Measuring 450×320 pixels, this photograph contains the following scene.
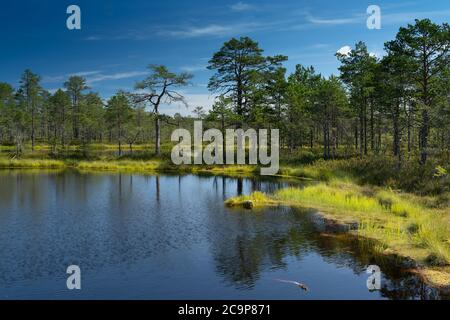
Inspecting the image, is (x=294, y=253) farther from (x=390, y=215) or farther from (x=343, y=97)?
(x=343, y=97)

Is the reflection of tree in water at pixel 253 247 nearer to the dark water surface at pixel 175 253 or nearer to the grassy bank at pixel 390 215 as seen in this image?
the dark water surface at pixel 175 253

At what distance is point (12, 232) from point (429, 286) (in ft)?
61.9

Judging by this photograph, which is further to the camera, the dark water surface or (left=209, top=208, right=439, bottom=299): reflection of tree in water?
(left=209, top=208, right=439, bottom=299): reflection of tree in water

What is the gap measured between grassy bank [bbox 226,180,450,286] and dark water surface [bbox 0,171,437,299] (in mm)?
1530

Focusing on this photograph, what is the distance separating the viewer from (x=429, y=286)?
49.5ft

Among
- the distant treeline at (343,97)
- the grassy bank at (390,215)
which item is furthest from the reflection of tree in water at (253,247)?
the distant treeline at (343,97)

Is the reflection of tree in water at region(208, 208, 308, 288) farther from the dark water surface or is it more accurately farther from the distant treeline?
the distant treeline

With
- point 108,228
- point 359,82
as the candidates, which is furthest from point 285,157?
point 108,228

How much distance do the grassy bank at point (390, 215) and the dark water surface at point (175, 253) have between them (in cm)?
153

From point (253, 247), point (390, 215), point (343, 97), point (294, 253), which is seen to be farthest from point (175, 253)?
point (343, 97)

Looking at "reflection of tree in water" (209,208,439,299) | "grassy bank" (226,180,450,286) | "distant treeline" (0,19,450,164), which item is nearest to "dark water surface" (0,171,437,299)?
"reflection of tree in water" (209,208,439,299)

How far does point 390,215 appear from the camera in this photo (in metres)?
25.7

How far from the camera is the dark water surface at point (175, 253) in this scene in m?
14.7

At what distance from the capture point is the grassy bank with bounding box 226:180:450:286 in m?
17.7
